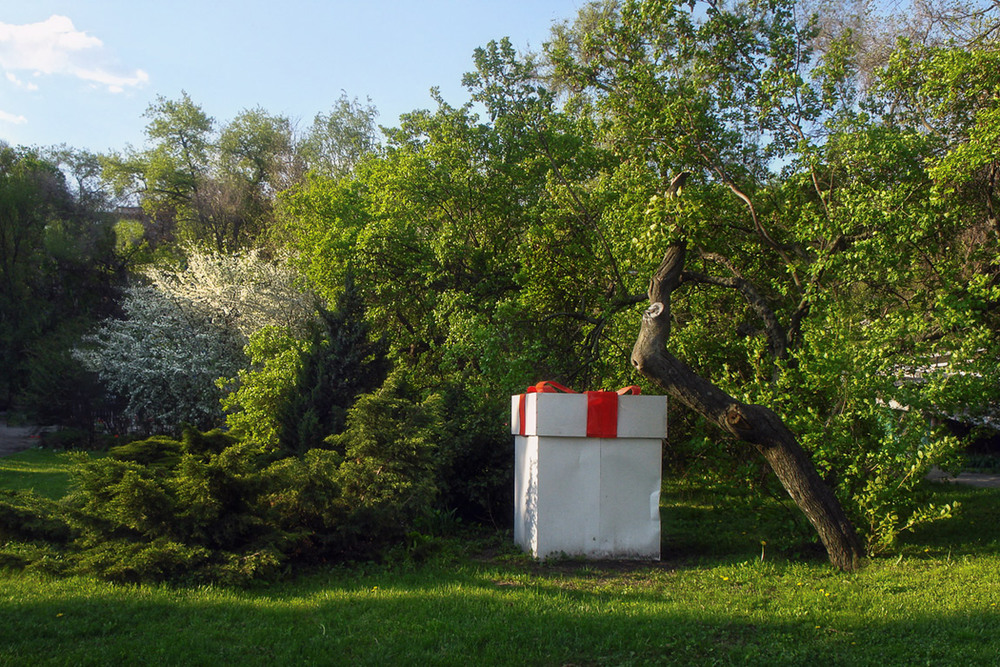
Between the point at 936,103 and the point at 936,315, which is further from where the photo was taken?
the point at 936,103

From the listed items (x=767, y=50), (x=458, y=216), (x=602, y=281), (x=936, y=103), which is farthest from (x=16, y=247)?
(x=936, y=103)

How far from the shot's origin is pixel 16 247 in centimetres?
3350

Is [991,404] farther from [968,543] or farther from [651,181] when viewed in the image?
[651,181]

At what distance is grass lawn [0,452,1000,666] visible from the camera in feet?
16.1

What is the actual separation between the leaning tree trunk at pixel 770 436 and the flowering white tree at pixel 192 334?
14189 mm

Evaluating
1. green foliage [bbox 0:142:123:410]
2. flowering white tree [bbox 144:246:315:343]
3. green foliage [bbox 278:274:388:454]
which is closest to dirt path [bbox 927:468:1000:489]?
green foliage [bbox 278:274:388:454]

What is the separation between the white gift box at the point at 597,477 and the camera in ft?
25.9

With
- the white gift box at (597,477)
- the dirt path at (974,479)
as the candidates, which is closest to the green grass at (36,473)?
the white gift box at (597,477)

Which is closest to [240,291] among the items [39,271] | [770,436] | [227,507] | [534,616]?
[227,507]

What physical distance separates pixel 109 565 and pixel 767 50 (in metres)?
9.93

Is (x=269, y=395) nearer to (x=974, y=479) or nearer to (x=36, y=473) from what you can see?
(x=36, y=473)

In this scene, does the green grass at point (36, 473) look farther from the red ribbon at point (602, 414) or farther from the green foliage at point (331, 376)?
the red ribbon at point (602, 414)

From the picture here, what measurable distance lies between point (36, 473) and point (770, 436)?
14627 millimetres

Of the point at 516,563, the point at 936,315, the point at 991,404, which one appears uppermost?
the point at 936,315
